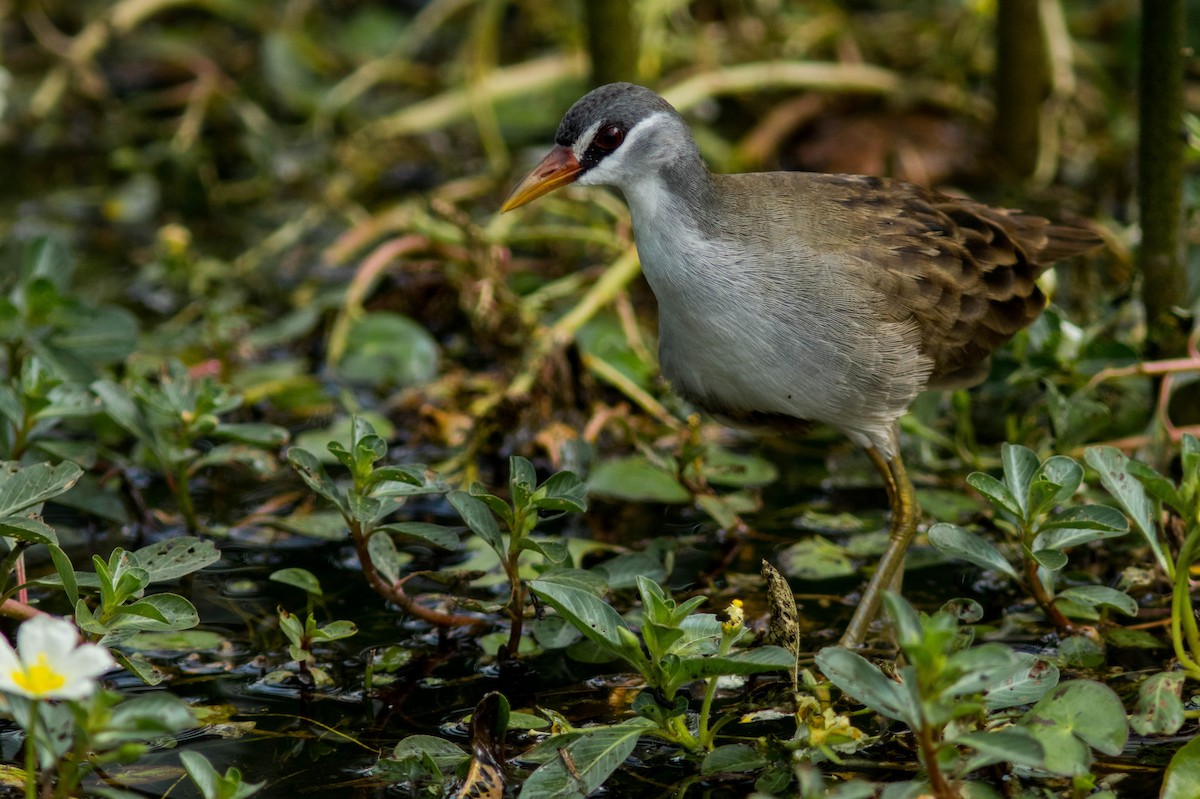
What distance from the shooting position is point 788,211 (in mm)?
3547

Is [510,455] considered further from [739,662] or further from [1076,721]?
[1076,721]

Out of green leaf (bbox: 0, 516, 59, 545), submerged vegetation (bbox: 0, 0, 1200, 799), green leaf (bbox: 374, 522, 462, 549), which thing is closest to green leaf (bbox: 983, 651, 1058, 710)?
submerged vegetation (bbox: 0, 0, 1200, 799)

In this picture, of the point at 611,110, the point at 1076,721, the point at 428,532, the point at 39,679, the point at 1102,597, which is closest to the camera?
the point at 39,679

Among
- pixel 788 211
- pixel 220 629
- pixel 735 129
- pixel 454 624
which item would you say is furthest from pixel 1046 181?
pixel 220 629

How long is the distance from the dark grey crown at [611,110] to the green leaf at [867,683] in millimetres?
1512

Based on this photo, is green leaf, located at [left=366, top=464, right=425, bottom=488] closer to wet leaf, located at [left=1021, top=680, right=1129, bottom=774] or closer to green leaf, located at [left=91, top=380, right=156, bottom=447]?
green leaf, located at [left=91, top=380, right=156, bottom=447]

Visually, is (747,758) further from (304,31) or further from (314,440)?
(304,31)

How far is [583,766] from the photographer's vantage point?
107 inches

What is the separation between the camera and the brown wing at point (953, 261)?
3.63 metres

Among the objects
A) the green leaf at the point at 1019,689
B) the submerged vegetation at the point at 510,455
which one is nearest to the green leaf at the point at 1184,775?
the submerged vegetation at the point at 510,455

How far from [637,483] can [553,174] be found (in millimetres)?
1040

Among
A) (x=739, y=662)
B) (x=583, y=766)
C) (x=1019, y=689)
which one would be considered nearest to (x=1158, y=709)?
(x=1019, y=689)

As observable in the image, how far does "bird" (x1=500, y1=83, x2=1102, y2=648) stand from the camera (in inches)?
134

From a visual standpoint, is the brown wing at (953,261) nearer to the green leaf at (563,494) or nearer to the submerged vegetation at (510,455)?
the submerged vegetation at (510,455)
